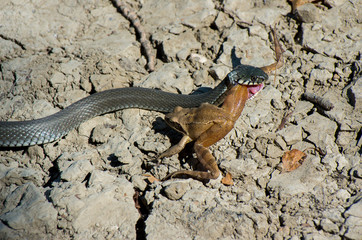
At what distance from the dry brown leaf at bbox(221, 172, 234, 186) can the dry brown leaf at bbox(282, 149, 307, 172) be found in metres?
0.68

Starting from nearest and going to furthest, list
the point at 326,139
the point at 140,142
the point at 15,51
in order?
the point at 326,139, the point at 140,142, the point at 15,51

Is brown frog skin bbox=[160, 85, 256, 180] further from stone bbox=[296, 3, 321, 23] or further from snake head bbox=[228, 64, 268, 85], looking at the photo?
stone bbox=[296, 3, 321, 23]

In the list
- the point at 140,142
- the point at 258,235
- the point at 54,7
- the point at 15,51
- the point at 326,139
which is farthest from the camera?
the point at 54,7

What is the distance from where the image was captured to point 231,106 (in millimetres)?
4562

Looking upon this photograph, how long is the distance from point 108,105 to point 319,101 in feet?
10.4

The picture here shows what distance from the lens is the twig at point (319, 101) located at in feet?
15.7

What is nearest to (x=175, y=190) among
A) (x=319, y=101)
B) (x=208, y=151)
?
(x=208, y=151)

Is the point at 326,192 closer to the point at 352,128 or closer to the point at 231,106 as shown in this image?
the point at 352,128

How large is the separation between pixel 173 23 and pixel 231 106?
8.45ft

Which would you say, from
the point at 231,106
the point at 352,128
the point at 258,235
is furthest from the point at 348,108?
the point at 258,235

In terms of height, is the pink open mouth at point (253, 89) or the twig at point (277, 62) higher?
the twig at point (277, 62)

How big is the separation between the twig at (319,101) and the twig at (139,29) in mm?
2578

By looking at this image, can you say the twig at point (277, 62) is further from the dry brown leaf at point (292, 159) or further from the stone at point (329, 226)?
the stone at point (329, 226)

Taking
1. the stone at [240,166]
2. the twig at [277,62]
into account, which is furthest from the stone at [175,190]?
the twig at [277,62]
